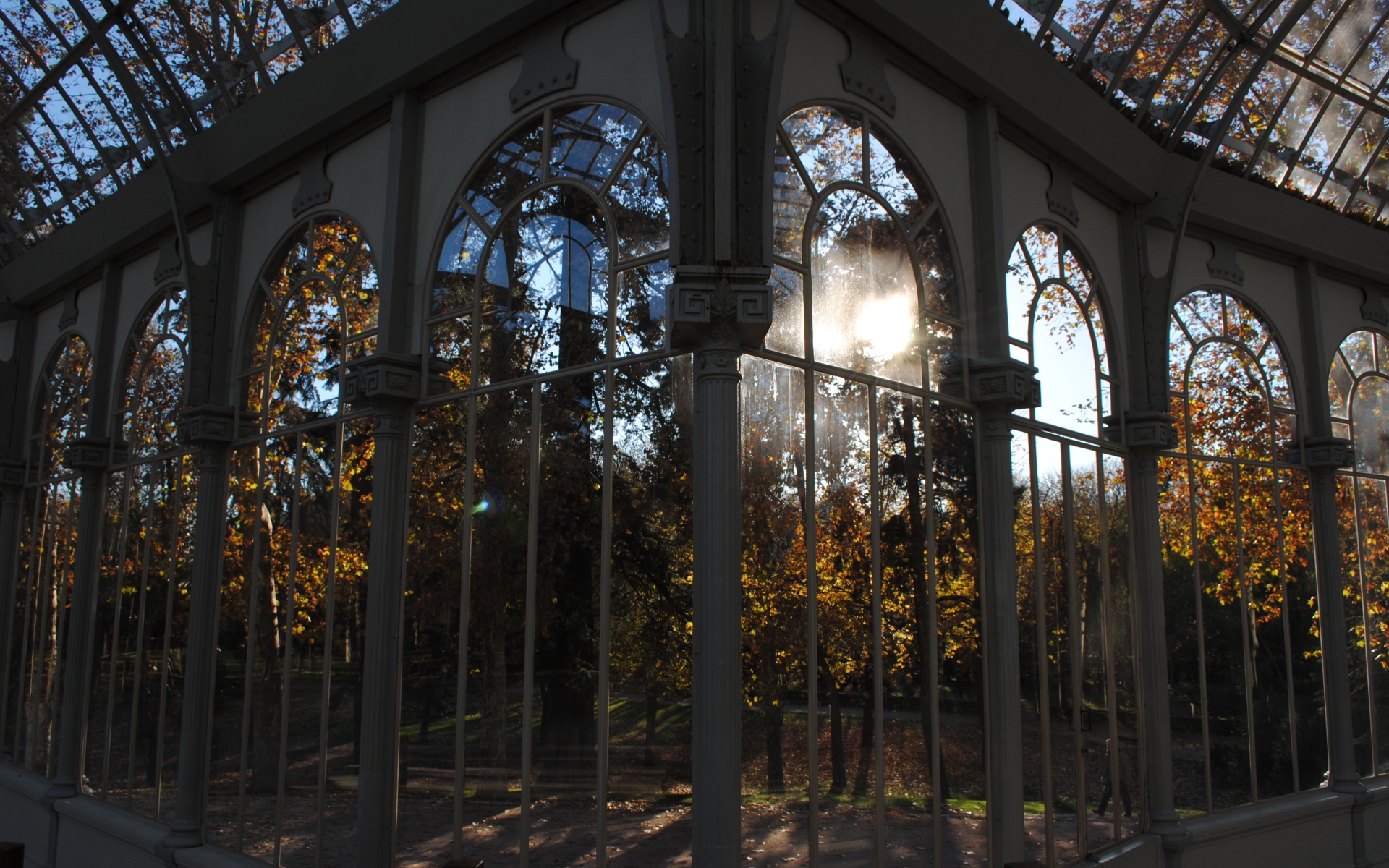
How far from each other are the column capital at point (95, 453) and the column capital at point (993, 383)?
9.42 meters

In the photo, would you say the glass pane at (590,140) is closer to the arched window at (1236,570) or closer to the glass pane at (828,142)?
the glass pane at (828,142)

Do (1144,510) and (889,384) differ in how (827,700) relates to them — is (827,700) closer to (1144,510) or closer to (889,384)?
(889,384)

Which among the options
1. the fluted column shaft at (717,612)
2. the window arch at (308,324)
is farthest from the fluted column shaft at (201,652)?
the fluted column shaft at (717,612)

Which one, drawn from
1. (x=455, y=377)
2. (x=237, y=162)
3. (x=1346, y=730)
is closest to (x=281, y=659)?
(x=455, y=377)

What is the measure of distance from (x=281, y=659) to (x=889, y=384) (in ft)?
18.0

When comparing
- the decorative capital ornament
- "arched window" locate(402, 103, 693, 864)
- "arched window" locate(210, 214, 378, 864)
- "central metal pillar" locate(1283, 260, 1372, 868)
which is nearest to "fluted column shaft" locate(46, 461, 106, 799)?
the decorative capital ornament

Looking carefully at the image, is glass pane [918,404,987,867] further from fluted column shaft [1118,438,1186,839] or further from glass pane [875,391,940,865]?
fluted column shaft [1118,438,1186,839]

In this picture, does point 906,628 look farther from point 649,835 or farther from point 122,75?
point 122,75

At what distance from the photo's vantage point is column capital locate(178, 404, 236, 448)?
8727 mm

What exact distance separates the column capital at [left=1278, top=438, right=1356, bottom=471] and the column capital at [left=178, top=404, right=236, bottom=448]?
11.1m

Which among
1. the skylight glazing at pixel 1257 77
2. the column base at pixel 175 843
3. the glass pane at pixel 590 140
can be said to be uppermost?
the skylight glazing at pixel 1257 77

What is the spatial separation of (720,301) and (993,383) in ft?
9.31

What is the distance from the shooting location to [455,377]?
6.84m

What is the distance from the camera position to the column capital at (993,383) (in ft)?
22.4
